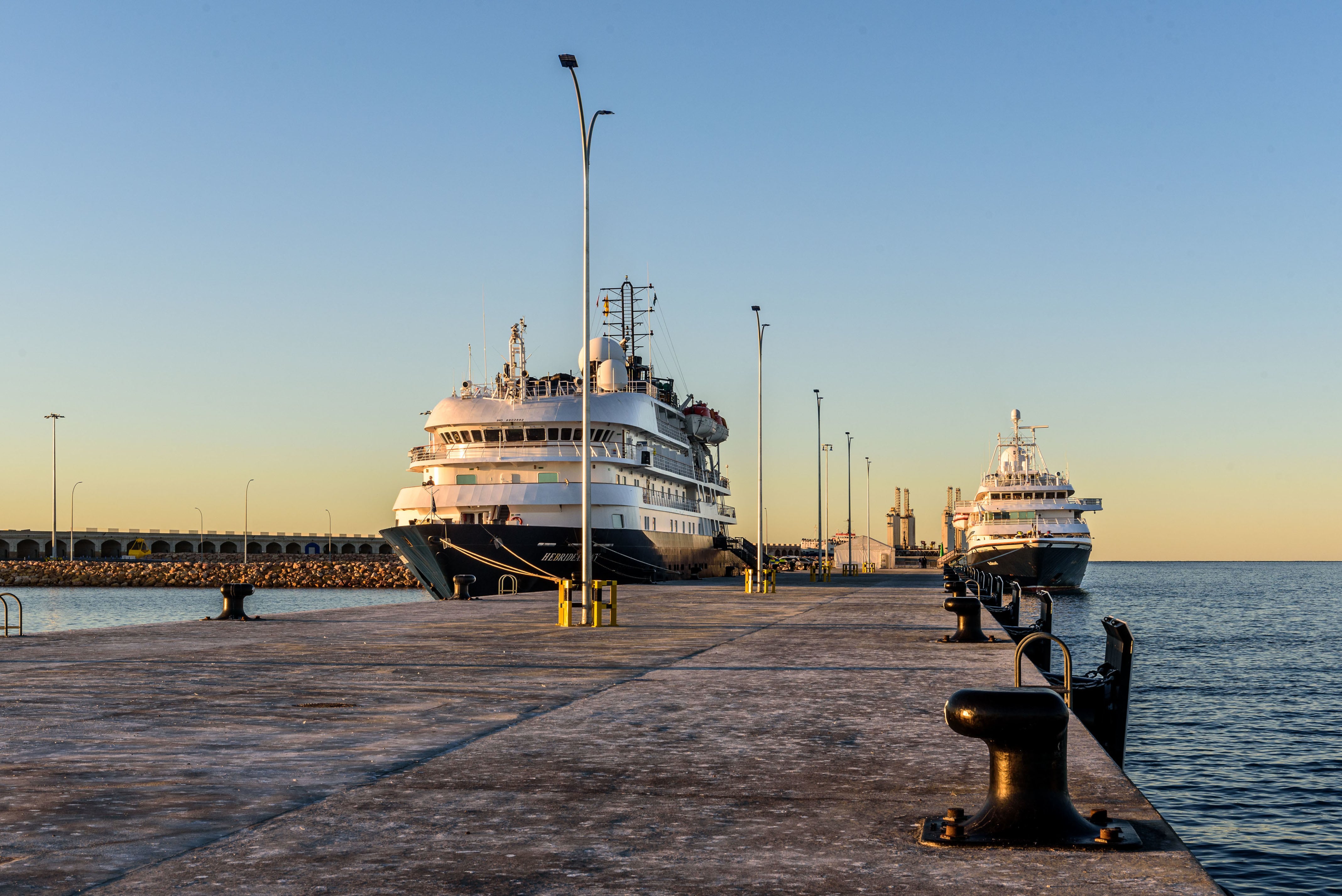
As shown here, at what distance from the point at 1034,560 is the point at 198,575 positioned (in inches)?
2710

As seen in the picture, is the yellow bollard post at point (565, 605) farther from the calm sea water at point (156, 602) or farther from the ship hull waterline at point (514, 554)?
the calm sea water at point (156, 602)

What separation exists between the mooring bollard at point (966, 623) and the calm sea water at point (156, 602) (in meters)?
27.4

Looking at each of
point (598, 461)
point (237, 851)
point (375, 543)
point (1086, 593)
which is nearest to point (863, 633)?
point (237, 851)

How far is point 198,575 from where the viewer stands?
97938mm

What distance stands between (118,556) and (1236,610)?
12932 centimetres

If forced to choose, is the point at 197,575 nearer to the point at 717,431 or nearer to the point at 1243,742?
the point at 717,431

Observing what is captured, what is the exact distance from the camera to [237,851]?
4754mm

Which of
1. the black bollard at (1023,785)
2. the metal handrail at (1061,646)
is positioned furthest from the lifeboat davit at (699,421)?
the black bollard at (1023,785)

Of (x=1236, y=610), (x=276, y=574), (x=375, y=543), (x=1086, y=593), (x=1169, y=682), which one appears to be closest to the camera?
(x=1169, y=682)

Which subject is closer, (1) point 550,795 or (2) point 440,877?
(2) point 440,877

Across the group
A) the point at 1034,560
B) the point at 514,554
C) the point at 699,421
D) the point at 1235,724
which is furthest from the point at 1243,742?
the point at 1034,560

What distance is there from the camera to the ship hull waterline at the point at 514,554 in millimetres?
37469

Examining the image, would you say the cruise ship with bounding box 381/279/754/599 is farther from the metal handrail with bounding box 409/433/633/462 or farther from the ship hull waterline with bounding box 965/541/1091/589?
the ship hull waterline with bounding box 965/541/1091/589

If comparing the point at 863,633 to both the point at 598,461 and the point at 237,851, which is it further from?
the point at 598,461
